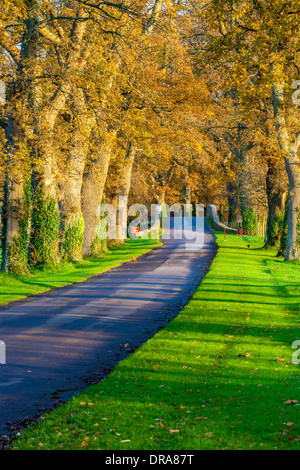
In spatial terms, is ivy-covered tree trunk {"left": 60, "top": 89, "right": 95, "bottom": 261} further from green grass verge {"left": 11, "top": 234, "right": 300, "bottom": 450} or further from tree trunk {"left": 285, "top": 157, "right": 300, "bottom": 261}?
green grass verge {"left": 11, "top": 234, "right": 300, "bottom": 450}

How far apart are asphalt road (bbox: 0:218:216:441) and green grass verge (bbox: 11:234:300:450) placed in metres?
0.51

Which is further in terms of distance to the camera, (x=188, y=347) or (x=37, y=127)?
(x=37, y=127)

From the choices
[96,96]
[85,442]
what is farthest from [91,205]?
[85,442]

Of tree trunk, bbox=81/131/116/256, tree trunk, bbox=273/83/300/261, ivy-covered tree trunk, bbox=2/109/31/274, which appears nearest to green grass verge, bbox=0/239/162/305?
ivy-covered tree trunk, bbox=2/109/31/274

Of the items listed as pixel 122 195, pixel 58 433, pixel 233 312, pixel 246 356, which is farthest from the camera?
pixel 122 195

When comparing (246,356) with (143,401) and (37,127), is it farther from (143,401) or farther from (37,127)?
(37,127)

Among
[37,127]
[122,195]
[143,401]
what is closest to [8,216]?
[37,127]

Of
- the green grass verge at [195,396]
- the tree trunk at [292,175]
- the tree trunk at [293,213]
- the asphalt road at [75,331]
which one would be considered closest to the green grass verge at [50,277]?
the asphalt road at [75,331]

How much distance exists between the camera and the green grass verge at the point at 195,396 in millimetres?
6262

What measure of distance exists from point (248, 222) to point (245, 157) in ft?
25.3

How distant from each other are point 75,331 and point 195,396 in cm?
588

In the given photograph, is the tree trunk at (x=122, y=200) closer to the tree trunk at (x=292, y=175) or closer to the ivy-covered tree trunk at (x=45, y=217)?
the tree trunk at (x=292, y=175)

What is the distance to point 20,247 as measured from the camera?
24391 mm

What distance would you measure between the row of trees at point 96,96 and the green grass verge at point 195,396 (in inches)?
369
